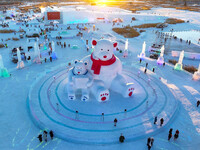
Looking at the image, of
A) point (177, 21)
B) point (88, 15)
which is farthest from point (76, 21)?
point (177, 21)

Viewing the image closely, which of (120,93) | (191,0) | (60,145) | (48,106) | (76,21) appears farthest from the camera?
(191,0)

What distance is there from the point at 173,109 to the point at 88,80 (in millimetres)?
7476

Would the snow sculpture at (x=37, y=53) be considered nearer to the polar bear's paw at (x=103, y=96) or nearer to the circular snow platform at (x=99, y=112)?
the circular snow platform at (x=99, y=112)

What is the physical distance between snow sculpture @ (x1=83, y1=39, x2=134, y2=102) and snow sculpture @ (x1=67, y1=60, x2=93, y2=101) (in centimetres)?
48

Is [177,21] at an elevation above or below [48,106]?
above

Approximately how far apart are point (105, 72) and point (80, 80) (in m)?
2.19

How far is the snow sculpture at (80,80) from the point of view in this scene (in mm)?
14422

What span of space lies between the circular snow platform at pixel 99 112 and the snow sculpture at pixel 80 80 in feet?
2.19

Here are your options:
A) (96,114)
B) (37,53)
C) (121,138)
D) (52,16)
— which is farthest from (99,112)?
(52,16)

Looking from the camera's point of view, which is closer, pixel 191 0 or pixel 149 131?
pixel 149 131

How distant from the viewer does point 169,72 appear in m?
22.1

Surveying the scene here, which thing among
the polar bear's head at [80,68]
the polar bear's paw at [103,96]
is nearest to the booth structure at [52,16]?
the polar bear's head at [80,68]

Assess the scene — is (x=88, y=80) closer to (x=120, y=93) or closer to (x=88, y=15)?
(x=120, y=93)

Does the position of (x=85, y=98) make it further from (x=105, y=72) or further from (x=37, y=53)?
(x=37, y=53)
